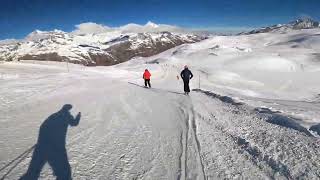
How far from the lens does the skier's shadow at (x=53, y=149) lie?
677cm

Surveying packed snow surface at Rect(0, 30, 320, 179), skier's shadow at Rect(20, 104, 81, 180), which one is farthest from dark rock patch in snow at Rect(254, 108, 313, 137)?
skier's shadow at Rect(20, 104, 81, 180)

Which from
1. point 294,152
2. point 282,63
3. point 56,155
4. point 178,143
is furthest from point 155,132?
point 282,63

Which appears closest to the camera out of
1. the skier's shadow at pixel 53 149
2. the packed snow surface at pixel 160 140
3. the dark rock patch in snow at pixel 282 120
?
the skier's shadow at pixel 53 149

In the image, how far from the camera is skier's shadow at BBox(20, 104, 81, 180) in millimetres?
6770

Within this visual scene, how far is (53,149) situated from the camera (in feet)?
26.9

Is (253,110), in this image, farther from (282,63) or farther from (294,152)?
(282,63)

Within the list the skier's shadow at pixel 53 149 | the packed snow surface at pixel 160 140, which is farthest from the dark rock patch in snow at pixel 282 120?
the skier's shadow at pixel 53 149

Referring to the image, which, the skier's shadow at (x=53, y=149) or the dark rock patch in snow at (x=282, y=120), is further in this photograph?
the dark rock patch in snow at (x=282, y=120)

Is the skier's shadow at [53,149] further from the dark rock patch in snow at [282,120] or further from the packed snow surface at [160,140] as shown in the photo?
the dark rock patch in snow at [282,120]

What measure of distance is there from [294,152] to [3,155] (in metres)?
6.61

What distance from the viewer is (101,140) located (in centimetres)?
912

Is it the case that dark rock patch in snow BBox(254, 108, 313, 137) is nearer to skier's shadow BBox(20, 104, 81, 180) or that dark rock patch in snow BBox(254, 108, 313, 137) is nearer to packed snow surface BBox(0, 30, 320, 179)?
packed snow surface BBox(0, 30, 320, 179)

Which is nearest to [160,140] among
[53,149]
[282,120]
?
[53,149]

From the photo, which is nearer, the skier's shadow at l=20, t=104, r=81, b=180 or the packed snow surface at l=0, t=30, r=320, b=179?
the skier's shadow at l=20, t=104, r=81, b=180
